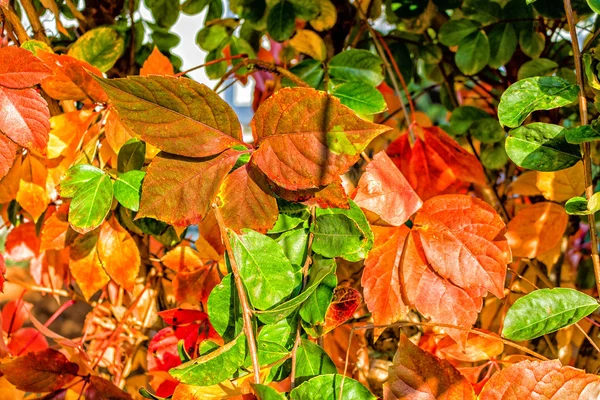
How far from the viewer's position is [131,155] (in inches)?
17.6

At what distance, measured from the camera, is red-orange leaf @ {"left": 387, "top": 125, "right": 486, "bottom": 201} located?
0.53m

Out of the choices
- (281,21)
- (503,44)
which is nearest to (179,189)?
(281,21)

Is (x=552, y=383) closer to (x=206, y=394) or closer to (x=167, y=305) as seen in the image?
(x=206, y=394)

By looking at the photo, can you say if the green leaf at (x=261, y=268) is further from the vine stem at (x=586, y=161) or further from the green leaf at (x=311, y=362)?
the vine stem at (x=586, y=161)

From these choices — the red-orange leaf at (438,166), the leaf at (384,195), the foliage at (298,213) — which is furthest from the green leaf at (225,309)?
the red-orange leaf at (438,166)

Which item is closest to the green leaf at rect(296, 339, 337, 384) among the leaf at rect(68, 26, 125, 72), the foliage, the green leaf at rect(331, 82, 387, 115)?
the foliage

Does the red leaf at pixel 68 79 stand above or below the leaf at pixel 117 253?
above

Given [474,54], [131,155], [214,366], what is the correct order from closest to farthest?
[214,366]
[131,155]
[474,54]

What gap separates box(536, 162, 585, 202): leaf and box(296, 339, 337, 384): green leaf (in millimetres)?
269

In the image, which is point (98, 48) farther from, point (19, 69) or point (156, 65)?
point (19, 69)

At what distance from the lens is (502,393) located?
0.37m

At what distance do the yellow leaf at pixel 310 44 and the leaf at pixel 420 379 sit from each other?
351 mm

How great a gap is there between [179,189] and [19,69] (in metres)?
0.15

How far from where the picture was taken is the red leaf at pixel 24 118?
40 cm
